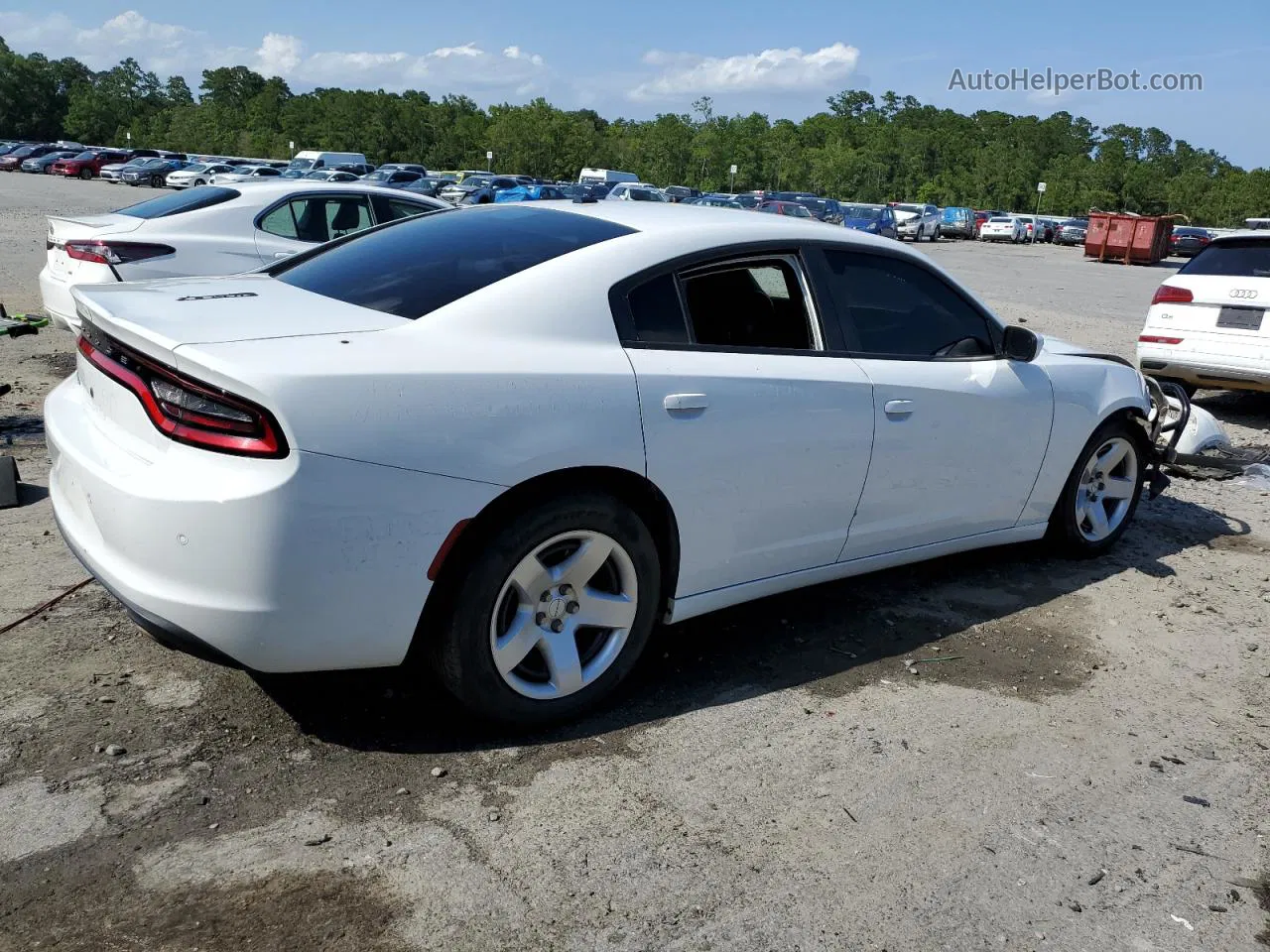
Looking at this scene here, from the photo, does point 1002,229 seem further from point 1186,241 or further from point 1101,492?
point 1101,492

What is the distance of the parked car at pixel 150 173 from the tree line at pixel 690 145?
30.8m

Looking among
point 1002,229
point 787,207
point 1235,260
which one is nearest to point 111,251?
point 1235,260

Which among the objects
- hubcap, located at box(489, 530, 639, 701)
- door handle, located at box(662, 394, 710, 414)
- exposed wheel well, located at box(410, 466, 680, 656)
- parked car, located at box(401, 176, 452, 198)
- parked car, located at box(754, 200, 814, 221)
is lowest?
hubcap, located at box(489, 530, 639, 701)

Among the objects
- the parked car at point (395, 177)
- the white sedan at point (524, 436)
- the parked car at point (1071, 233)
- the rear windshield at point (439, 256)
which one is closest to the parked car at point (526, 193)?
the parked car at point (395, 177)

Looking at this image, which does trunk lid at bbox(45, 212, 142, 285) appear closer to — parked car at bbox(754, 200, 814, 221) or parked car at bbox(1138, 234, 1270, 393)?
parked car at bbox(1138, 234, 1270, 393)

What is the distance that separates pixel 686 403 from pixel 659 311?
0.35 meters

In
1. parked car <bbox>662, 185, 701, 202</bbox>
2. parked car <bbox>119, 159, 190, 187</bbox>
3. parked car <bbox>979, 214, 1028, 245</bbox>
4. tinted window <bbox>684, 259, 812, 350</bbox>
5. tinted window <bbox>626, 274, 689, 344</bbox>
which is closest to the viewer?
tinted window <bbox>626, 274, 689, 344</bbox>

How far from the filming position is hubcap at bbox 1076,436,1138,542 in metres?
5.36

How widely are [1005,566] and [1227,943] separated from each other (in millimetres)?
2806

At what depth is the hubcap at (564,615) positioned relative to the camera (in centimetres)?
329

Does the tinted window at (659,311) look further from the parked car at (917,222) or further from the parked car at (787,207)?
the parked car at (917,222)

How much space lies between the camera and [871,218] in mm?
42188

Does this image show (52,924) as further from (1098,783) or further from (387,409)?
(1098,783)

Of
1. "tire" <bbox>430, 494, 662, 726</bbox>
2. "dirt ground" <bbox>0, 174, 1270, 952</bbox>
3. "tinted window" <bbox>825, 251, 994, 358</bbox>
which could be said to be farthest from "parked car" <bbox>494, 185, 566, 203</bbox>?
"tire" <bbox>430, 494, 662, 726</bbox>
